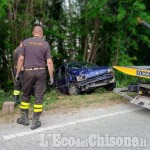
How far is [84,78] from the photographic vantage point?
33.9 ft

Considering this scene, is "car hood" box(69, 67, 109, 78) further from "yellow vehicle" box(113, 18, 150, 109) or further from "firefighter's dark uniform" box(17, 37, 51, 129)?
"firefighter's dark uniform" box(17, 37, 51, 129)

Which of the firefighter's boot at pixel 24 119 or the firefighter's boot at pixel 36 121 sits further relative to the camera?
the firefighter's boot at pixel 24 119

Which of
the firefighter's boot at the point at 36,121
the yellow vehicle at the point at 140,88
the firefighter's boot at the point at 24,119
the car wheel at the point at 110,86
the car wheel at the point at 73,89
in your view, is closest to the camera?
the firefighter's boot at the point at 36,121

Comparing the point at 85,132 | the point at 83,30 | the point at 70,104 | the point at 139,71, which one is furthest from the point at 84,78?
the point at 83,30

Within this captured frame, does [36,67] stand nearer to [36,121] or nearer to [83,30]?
[36,121]

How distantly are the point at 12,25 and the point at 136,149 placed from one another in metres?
9.35

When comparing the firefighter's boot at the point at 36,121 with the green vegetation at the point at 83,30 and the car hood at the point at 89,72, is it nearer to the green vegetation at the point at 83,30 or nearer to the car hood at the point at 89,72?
the car hood at the point at 89,72

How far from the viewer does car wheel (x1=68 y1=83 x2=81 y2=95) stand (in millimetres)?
10520

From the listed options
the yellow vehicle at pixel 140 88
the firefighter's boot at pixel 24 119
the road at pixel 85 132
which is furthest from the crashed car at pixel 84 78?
the firefighter's boot at pixel 24 119

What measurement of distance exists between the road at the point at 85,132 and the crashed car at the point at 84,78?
3.38m

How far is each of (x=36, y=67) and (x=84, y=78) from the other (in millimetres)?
4695

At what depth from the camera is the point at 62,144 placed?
496 cm

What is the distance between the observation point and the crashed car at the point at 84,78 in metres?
10.3

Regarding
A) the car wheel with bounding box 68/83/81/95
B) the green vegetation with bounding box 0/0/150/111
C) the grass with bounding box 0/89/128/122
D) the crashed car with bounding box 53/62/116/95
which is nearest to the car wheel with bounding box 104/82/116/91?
the crashed car with bounding box 53/62/116/95
